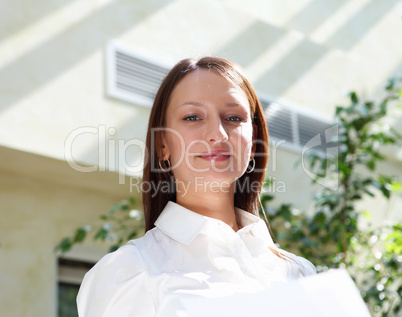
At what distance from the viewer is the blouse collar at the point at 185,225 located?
1.28 metres

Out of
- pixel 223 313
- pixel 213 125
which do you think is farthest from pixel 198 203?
pixel 223 313

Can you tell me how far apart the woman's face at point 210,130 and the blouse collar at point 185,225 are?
2.8 inches

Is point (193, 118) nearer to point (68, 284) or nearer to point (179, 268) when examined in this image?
point (179, 268)

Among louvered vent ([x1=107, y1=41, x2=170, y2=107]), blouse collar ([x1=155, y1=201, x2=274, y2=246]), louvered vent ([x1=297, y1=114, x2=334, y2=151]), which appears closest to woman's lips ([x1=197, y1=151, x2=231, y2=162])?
blouse collar ([x1=155, y1=201, x2=274, y2=246])

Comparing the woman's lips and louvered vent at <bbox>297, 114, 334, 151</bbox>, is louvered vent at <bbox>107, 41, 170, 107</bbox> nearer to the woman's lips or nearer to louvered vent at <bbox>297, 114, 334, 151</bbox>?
A: louvered vent at <bbox>297, 114, 334, 151</bbox>

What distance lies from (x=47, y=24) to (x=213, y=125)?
8.47 feet

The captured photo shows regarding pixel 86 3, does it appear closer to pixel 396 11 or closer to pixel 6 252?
pixel 6 252

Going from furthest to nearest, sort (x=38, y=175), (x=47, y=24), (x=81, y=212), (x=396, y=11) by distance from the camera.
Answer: (x=396, y=11), (x=81, y=212), (x=38, y=175), (x=47, y=24)

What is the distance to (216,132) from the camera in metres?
1.31

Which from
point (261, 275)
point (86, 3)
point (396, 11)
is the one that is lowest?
point (261, 275)

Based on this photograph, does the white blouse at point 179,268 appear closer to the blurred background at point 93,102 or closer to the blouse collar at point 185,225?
the blouse collar at point 185,225

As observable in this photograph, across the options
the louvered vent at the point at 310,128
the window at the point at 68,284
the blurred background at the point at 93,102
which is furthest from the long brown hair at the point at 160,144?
the louvered vent at the point at 310,128

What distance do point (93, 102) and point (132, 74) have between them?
390 mm

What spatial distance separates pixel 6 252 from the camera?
12.7ft
